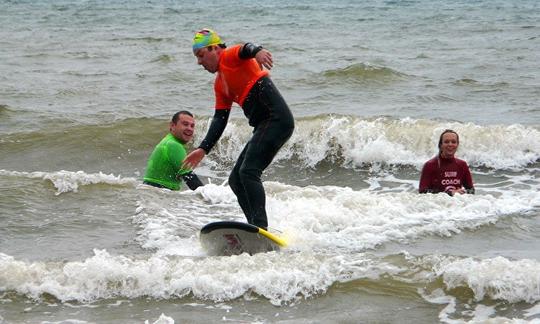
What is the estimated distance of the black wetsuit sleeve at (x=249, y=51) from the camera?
23.1ft

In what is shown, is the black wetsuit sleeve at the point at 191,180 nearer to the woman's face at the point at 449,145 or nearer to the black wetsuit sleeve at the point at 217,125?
the black wetsuit sleeve at the point at 217,125

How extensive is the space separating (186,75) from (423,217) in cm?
1346

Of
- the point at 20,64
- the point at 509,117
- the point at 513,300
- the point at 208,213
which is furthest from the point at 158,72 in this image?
the point at 513,300

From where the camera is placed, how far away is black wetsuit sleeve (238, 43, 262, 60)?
7.04 meters

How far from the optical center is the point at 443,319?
6.27 meters

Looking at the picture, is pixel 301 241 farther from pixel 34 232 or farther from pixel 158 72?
pixel 158 72

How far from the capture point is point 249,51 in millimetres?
7117

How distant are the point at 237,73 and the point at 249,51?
0.31 meters

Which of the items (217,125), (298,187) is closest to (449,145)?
(298,187)

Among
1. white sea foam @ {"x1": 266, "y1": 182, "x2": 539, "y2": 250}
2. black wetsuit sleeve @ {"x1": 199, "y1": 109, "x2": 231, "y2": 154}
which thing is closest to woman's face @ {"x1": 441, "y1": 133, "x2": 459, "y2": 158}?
white sea foam @ {"x1": 266, "y1": 182, "x2": 539, "y2": 250}

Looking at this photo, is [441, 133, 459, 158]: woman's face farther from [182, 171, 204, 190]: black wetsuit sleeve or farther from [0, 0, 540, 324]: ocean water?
[182, 171, 204, 190]: black wetsuit sleeve

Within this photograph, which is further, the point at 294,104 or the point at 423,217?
the point at 294,104

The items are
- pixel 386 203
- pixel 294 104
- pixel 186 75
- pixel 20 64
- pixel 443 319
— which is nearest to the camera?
pixel 443 319

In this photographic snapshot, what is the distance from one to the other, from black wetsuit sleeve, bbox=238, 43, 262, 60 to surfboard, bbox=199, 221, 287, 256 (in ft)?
4.61
